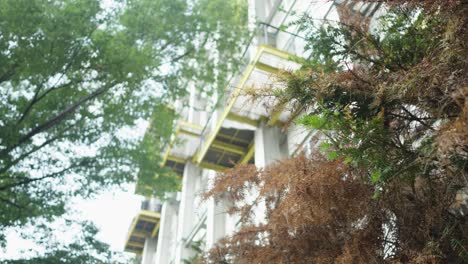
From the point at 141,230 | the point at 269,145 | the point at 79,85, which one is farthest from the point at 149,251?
the point at 79,85

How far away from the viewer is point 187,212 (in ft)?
49.4

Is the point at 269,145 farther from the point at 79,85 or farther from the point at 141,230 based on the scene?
the point at 141,230

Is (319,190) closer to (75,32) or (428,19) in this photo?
(428,19)

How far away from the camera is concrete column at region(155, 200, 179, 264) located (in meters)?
17.0

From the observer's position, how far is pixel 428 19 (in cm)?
309

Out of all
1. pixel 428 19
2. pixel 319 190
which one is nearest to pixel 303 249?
pixel 319 190

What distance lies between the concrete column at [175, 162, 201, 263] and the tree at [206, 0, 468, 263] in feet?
34.9

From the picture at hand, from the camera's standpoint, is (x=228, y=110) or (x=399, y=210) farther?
(x=228, y=110)

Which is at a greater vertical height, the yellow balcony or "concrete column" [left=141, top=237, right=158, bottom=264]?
the yellow balcony

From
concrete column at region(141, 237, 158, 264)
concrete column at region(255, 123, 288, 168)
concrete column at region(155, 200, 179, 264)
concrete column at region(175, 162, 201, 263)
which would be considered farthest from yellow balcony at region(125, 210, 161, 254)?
concrete column at region(255, 123, 288, 168)

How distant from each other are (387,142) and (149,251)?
20259mm

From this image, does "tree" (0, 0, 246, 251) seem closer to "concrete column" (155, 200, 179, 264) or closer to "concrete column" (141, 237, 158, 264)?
"concrete column" (155, 200, 179, 264)

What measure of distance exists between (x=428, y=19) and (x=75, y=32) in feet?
18.6

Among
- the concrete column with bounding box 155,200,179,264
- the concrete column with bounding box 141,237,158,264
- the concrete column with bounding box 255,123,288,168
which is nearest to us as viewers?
the concrete column with bounding box 255,123,288,168
